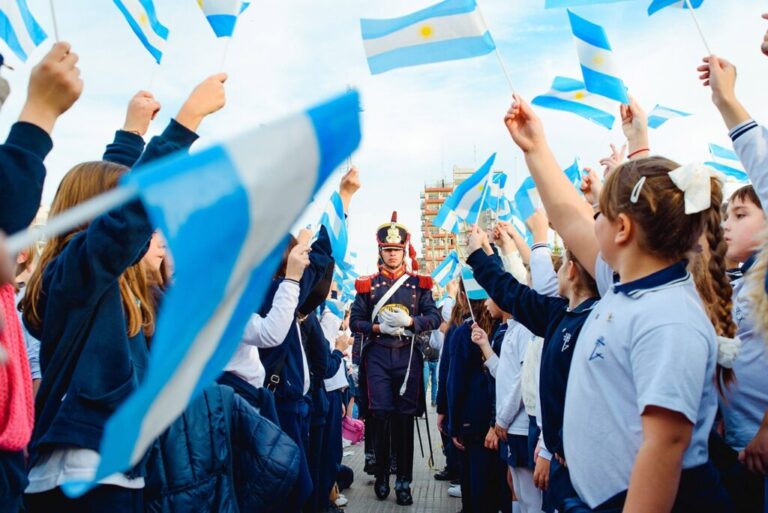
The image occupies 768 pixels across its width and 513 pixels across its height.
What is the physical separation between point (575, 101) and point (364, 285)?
13.6 ft

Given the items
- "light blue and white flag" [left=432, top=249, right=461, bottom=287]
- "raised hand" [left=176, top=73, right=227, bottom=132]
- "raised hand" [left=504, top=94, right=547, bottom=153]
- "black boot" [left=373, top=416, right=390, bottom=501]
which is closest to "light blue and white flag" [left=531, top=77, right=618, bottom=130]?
"raised hand" [left=504, top=94, right=547, bottom=153]

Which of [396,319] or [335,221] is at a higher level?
[335,221]

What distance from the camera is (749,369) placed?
2750 millimetres

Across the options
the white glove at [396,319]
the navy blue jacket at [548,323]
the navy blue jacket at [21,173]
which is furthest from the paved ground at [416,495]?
the navy blue jacket at [21,173]

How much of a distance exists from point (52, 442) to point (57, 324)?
1.18 ft

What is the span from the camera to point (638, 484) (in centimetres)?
182

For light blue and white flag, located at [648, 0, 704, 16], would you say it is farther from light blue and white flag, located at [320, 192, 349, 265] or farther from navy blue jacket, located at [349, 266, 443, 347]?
navy blue jacket, located at [349, 266, 443, 347]

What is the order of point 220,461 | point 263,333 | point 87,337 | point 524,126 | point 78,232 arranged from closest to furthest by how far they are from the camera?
point 87,337 → point 78,232 → point 220,461 → point 524,126 → point 263,333

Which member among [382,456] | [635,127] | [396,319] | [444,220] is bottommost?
[382,456]

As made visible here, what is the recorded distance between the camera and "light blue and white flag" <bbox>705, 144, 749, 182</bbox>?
21.6 ft

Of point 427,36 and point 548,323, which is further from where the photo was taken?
point 427,36

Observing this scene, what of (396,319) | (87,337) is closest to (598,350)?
(87,337)

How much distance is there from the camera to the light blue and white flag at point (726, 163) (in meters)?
6.59

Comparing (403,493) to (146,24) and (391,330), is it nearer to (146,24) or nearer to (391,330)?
(391,330)
